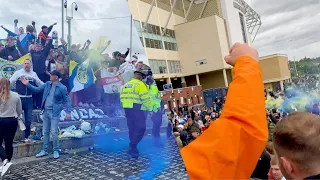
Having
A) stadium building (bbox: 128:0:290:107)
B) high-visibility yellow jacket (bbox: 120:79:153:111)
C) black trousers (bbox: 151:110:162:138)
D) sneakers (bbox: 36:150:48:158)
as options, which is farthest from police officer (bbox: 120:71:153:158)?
stadium building (bbox: 128:0:290:107)

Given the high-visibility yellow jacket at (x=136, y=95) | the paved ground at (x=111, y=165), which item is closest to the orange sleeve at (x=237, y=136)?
the paved ground at (x=111, y=165)

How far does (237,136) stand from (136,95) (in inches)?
43.3

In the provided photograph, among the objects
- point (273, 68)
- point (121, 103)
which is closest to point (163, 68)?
point (273, 68)

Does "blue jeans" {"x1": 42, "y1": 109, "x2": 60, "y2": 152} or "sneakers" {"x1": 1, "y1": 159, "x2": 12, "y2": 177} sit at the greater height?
"blue jeans" {"x1": 42, "y1": 109, "x2": 60, "y2": 152}

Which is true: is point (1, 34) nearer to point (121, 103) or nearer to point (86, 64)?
point (86, 64)

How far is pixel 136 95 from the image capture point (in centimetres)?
180

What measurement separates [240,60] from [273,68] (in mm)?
31036

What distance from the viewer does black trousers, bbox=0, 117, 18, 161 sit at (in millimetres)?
1296

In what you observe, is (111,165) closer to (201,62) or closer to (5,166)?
(5,166)

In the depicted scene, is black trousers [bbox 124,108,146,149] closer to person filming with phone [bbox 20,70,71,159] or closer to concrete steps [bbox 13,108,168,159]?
concrete steps [bbox 13,108,168,159]

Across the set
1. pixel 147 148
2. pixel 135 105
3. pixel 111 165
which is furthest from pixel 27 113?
pixel 147 148

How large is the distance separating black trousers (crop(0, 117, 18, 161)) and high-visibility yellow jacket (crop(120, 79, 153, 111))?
0.60m

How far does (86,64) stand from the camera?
1.58 m

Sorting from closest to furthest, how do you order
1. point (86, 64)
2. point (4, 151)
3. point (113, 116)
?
point (4, 151) → point (86, 64) → point (113, 116)
